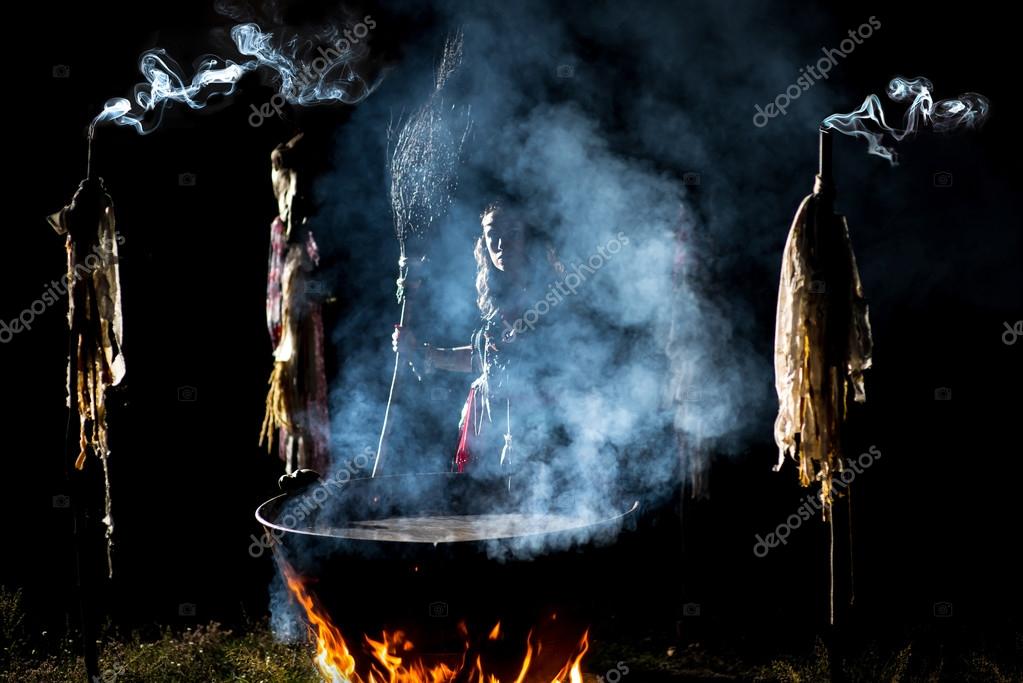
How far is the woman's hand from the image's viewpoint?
5.32m

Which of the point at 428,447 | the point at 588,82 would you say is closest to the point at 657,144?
the point at 588,82

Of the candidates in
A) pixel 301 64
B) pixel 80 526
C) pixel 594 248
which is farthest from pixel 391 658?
pixel 301 64

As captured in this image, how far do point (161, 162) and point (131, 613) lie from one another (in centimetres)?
304

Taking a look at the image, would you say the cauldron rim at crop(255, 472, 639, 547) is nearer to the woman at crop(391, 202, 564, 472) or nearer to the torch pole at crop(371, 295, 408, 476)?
the torch pole at crop(371, 295, 408, 476)

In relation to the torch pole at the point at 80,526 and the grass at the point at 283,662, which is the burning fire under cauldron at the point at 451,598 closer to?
the torch pole at the point at 80,526

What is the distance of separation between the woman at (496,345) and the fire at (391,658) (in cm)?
151

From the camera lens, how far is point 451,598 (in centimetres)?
345

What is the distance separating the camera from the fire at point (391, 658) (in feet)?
11.7

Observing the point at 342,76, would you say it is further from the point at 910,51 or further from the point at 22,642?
the point at 22,642

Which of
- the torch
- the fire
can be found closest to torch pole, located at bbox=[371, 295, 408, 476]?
the torch

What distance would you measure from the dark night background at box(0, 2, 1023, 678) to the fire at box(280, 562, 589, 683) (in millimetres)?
2063

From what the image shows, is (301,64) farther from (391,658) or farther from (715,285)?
(391,658)

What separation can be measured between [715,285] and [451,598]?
2.59 meters

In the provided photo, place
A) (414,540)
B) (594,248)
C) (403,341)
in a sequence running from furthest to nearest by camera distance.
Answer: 1. (594,248)
2. (403,341)
3. (414,540)
